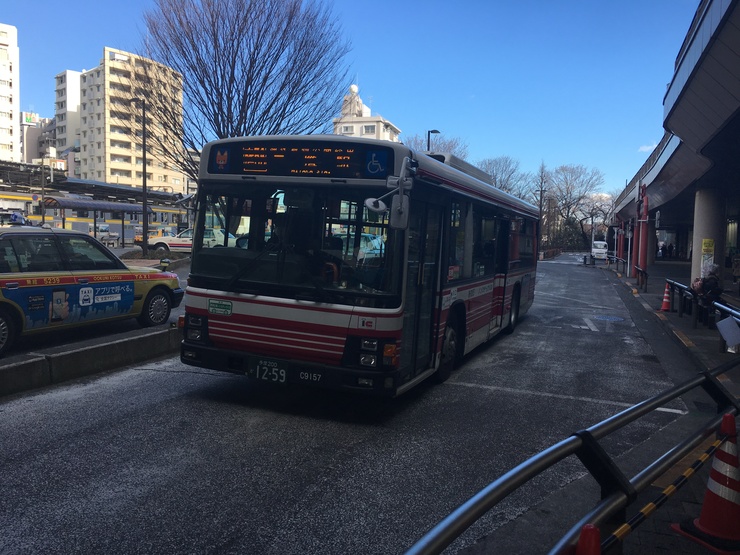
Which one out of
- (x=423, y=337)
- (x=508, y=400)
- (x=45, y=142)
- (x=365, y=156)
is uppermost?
(x=45, y=142)

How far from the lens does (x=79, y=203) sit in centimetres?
3444

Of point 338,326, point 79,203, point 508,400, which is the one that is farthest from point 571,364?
point 79,203

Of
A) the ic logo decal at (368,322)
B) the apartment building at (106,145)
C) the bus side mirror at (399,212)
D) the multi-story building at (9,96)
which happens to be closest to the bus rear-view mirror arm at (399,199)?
the bus side mirror at (399,212)

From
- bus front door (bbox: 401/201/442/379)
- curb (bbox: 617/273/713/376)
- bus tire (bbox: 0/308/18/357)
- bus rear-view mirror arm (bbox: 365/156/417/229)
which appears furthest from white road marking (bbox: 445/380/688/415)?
bus tire (bbox: 0/308/18/357)

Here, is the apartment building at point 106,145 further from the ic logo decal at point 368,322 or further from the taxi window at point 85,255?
the ic logo decal at point 368,322

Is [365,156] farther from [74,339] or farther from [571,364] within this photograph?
[74,339]

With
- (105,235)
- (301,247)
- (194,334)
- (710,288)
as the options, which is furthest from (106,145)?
(301,247)

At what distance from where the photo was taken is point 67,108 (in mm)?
90812

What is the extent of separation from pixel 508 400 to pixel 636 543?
353 cm

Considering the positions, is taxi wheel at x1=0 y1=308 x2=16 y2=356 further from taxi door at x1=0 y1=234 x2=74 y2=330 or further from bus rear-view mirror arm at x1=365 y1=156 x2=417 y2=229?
bus rear-view mirror arm at x1=365 y1=156 x2=417 y2=229

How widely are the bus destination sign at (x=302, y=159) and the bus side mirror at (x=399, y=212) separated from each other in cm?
40

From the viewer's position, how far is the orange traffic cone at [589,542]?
2082mm

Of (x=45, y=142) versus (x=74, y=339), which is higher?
(x=45, y=142)

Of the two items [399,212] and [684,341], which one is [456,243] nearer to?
[399,212]
